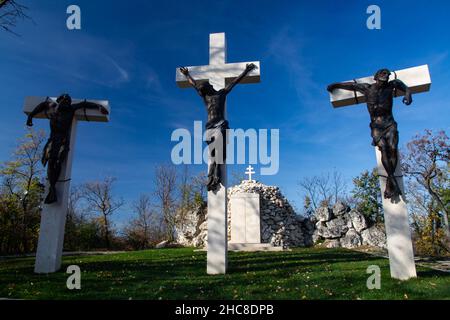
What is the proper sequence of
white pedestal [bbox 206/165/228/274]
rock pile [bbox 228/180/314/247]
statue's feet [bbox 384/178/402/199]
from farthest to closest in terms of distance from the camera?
1. rock pile [bbox 228/180/314/247]
2. white pedestal [bbox 206/165/228/274]
3. statue's feet [bbox 384/178/402/199]

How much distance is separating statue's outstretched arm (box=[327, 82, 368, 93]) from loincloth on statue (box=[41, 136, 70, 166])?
5.95m

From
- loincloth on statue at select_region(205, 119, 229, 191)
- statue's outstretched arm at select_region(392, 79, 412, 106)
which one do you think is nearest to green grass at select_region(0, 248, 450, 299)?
loincloth on statue at select_region(205, 119, 229, 191)

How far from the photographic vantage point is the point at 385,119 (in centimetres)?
580

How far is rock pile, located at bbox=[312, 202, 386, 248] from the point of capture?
17984 mm

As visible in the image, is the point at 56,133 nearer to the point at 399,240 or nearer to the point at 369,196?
the point at 399,240

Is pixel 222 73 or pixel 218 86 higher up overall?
pixel 222 73

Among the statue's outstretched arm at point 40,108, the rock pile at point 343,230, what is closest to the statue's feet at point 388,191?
the statue's outstretched arm at point 40,108

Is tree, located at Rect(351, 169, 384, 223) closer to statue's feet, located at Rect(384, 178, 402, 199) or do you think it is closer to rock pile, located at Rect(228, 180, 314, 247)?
rock pile, located at Rect(228, 180, 314, 247)

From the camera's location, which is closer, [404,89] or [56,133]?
[404,89]

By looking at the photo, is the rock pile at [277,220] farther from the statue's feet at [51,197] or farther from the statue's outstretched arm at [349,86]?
the statue's feet at [51,197]

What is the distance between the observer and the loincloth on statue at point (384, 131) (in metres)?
5.69

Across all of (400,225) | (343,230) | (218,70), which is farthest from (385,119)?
(343,230)

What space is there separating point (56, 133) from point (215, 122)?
3.60 m
